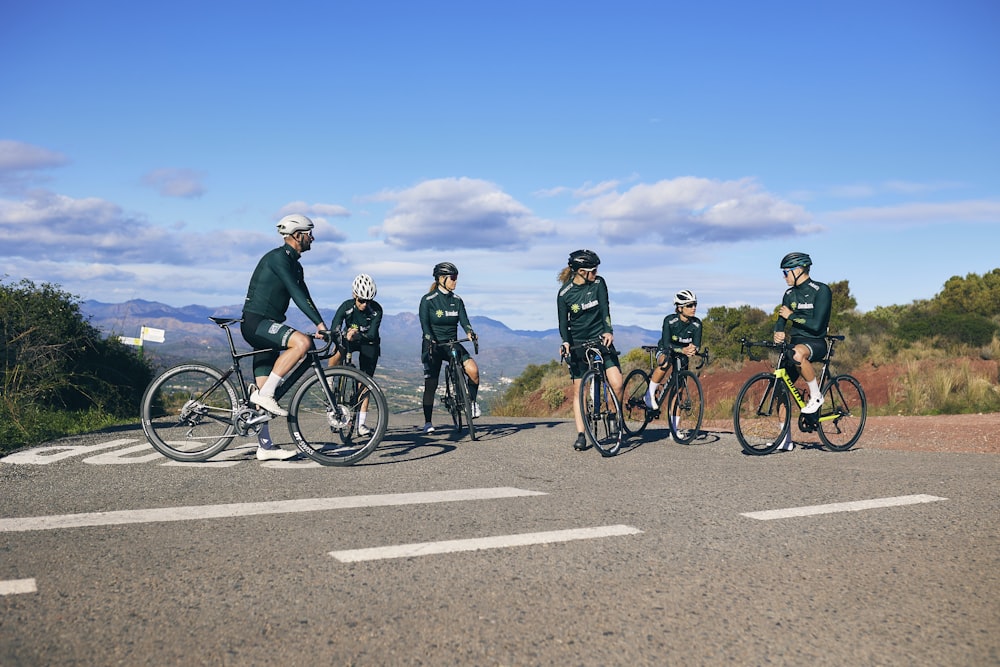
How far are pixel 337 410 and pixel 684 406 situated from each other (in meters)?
4.53

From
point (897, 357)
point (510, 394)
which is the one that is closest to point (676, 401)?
point (897, 357)

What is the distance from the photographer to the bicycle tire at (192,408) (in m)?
8.16

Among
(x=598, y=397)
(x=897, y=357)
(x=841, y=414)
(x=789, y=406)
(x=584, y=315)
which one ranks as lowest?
(x=841, y=414)

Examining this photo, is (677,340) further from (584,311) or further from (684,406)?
(584,311)

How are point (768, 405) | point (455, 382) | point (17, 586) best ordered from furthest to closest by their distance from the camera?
point (455, 382), point (768, 405), point (17, 586)

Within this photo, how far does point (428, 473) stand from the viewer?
25.0ft

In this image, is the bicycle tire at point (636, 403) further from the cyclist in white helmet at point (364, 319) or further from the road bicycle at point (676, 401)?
the cyclist in white helmet at point (364, 319)

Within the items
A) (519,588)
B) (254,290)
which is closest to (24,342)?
(254,290)

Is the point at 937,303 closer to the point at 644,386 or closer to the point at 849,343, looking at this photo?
the point at 849,343

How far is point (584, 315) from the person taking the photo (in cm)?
970

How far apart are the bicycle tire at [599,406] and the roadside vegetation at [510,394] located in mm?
6340

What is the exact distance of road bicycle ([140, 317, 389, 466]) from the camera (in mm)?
8141

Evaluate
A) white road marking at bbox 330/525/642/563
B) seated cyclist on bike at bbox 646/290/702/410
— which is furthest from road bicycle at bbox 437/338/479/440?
white road marking at bbox 330/525/642/563

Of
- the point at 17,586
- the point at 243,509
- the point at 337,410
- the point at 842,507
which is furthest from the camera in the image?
the point at 337,410
